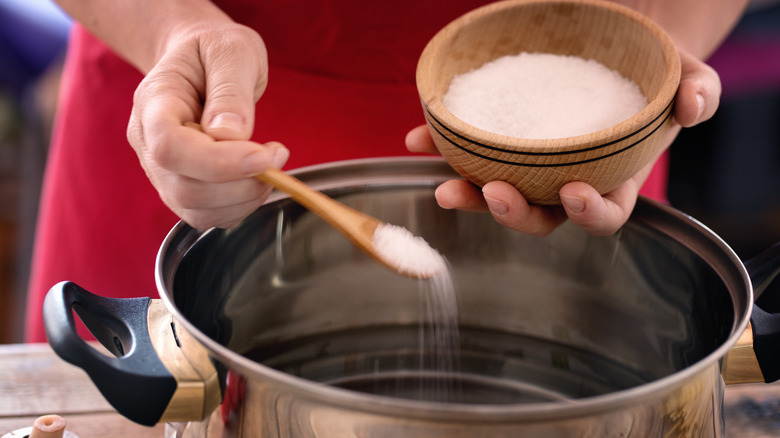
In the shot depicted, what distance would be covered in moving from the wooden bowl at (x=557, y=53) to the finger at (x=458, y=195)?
0.02 m

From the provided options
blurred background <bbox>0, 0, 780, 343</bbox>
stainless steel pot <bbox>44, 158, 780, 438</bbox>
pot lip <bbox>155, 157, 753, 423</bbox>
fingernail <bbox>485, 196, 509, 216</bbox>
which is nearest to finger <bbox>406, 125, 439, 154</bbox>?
stainless steel pot <bbox>44, 158, 780, 438</bbox>

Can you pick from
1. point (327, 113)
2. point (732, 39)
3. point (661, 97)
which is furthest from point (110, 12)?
point (732, 39)

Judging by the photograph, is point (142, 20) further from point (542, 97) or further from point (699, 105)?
point (699, 105)

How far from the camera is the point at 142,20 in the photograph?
667 mm

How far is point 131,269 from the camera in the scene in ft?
2.86

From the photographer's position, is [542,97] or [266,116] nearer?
[542,97]

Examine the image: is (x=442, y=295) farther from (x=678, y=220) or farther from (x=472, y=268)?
(x=678, y=220)

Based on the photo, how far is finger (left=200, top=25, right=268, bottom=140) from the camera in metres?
0.48

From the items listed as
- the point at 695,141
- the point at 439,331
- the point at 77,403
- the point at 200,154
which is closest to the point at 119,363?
the point at 200,154

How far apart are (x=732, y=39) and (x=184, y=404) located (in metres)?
1.58

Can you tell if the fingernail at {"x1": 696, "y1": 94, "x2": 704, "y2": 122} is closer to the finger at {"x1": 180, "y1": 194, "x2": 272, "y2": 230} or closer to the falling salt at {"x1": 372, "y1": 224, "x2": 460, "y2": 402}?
the falling salt at {"x1": 372, "y1": 224, "x2": 460, "y2": 402}

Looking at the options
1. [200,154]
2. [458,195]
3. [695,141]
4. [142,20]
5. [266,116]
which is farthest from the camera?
[695,141]

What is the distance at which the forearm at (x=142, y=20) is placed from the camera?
2.08 feet

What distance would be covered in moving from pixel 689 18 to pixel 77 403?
0.68 metres
